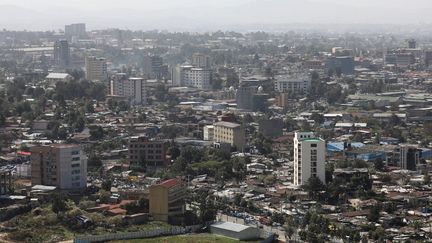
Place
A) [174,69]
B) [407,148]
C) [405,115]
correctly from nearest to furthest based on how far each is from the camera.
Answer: [407,148] → [405,115] → [174,69]

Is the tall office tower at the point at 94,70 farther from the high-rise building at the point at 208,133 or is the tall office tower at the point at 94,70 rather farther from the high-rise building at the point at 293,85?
the high-rise building at the point at 208,133

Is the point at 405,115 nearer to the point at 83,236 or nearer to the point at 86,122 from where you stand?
the point at 86,122

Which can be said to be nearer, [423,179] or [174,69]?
[423,179]

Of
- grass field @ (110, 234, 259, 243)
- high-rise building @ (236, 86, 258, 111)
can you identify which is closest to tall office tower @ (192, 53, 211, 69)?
high-rise building @ (236, 86, 258, 111)

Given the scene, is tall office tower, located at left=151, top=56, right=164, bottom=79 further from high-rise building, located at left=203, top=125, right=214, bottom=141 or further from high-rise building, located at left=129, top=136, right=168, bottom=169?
high-rise building, located at left=129, top=136, right=168, bottom=169

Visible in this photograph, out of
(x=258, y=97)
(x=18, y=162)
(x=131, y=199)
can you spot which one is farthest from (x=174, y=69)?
(x=131, y=199)

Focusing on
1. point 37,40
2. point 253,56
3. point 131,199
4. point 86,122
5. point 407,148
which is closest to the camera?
point 131,199
